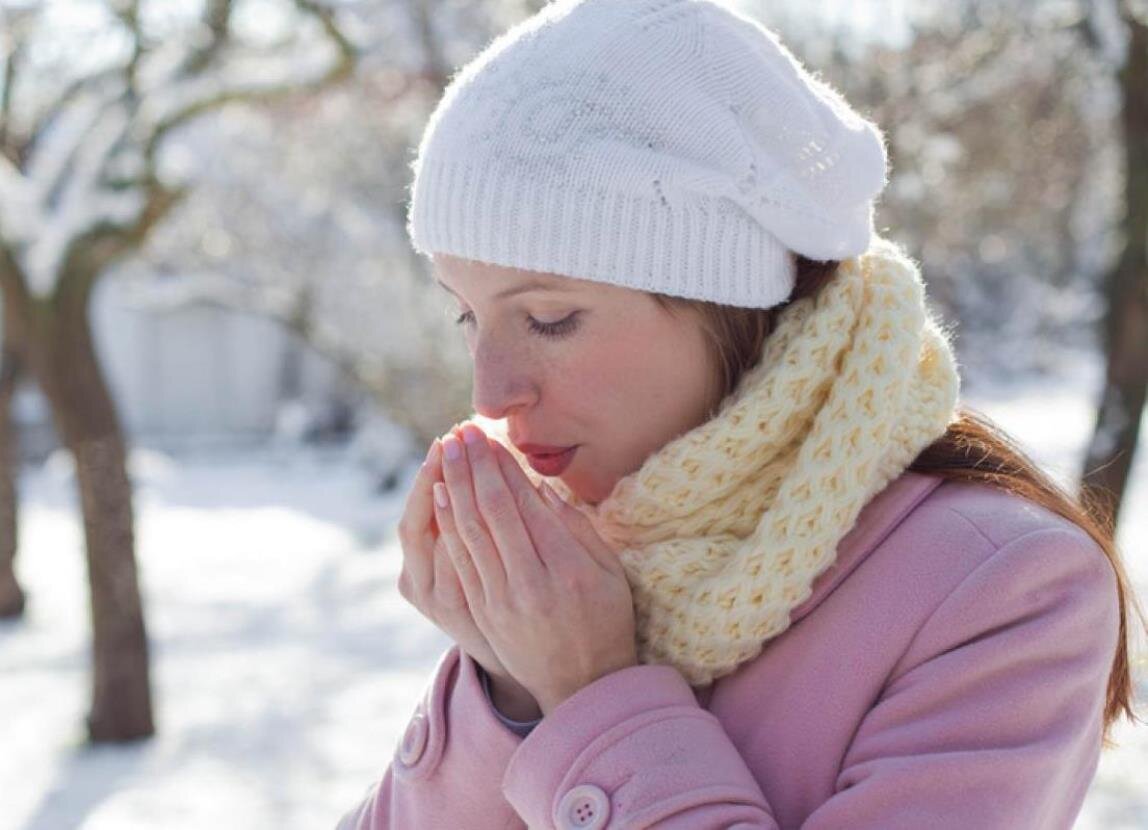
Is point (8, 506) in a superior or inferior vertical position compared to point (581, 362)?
inferior

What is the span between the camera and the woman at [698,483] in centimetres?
113

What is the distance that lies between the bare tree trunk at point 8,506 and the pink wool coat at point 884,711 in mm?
8619

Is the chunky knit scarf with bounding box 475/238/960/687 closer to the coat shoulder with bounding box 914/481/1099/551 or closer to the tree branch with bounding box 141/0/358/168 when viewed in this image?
the coat shoulder with bounding box 914/481/1099/551

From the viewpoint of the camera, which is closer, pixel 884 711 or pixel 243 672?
pixel 884 711

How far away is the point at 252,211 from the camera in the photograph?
51.7ft

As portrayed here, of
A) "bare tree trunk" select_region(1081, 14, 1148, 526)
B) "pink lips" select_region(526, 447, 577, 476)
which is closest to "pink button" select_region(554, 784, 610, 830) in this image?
"pink lips" select_region(526, 447, 577, 476)

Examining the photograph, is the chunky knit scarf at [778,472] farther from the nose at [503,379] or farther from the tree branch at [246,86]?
the tree branch at [246,86]

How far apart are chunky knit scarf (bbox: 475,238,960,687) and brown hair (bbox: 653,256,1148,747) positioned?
0.03 m

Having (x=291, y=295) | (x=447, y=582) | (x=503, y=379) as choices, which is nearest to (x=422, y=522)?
(x=447, y=582)

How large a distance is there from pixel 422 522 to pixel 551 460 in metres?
0.14

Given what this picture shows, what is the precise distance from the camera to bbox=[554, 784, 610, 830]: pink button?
1.09 m

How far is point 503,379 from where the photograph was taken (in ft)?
4.11

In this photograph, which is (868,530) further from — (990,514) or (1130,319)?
(1130,319)

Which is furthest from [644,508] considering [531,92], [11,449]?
[11,449]
